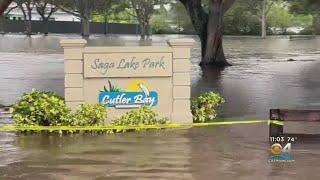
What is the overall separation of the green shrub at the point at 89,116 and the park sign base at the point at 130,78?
41 cm

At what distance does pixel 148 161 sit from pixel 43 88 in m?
10.0

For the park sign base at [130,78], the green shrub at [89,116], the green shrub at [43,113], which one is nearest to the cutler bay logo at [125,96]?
the park sign base at [130,78]

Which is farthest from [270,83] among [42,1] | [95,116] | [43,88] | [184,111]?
[42,1]

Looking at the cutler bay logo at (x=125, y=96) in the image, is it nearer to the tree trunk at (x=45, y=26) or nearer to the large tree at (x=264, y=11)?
the large tree at (x=264, y=11)

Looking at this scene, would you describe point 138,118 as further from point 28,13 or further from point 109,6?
→ point 28,13

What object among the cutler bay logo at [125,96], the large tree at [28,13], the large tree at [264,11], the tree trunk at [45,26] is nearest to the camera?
the cutler bay logo at [125,96]

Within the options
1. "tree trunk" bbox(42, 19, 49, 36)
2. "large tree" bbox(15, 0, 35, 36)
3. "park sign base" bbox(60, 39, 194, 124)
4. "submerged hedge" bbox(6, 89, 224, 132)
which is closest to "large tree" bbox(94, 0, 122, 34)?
"tree trunk" bbox(42, 19, 49, 36)

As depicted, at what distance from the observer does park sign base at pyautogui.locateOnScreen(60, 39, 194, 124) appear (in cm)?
1045

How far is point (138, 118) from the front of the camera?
10.2 m

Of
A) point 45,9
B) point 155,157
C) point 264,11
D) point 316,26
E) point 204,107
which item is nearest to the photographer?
point 155,157

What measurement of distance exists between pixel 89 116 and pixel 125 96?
0.90 m

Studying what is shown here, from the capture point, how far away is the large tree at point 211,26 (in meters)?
26.6

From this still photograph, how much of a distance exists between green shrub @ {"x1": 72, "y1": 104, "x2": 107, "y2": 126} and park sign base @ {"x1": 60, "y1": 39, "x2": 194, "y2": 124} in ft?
1.34

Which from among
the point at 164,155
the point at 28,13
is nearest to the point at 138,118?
the point at 164,155
